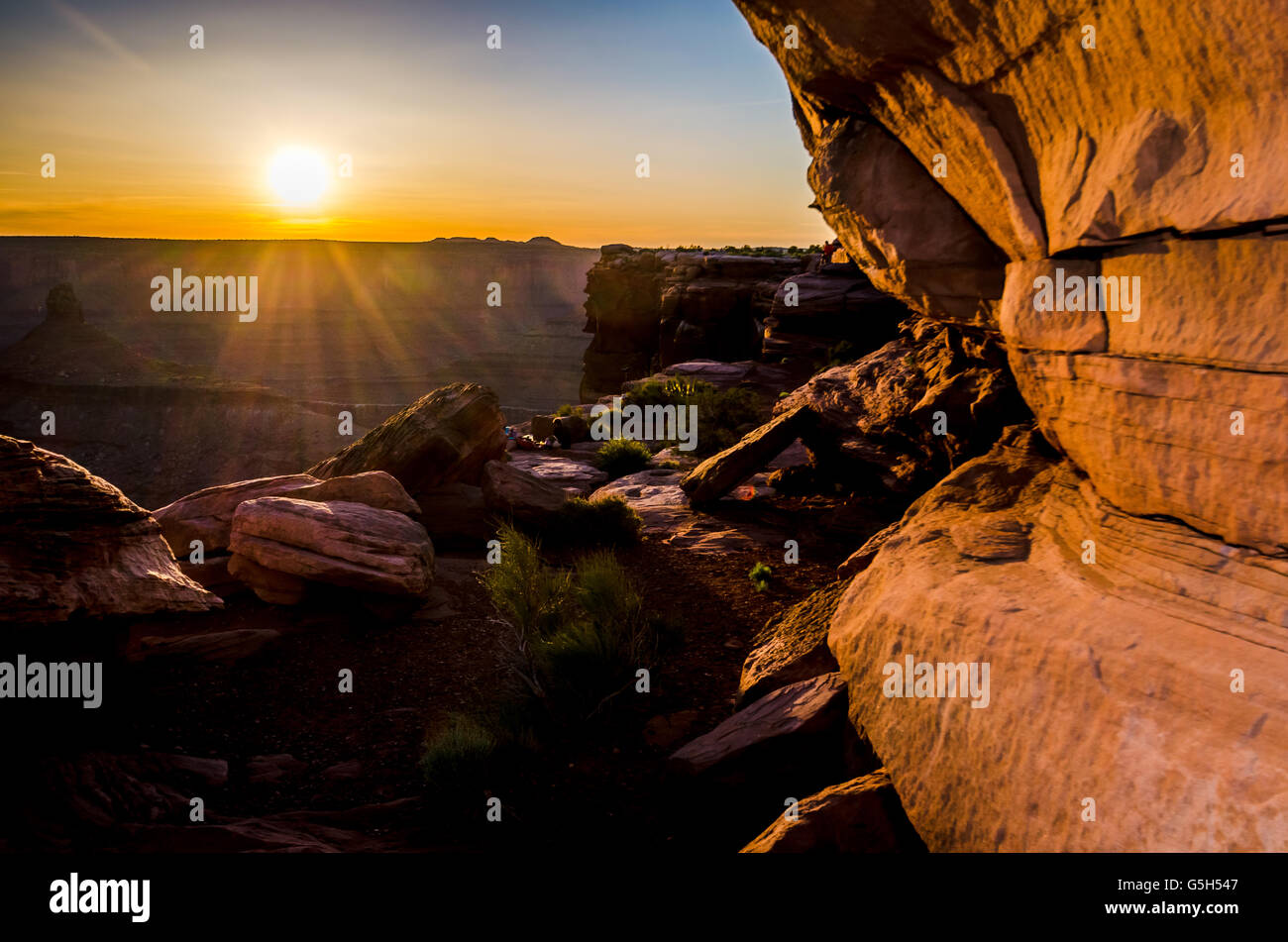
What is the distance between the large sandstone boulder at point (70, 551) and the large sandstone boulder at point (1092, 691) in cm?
526

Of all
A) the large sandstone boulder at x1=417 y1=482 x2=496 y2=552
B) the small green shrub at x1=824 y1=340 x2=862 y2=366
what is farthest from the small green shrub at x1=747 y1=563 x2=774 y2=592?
the small green shrub at x1=824 y1=340 x2=862 y2=366

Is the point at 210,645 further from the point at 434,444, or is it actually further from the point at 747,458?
the point at 747,458

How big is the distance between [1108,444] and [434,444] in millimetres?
10199

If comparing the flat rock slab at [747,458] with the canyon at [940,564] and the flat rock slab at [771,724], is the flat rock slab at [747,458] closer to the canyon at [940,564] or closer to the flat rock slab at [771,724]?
the canyon at [940,564]

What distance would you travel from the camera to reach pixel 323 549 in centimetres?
899

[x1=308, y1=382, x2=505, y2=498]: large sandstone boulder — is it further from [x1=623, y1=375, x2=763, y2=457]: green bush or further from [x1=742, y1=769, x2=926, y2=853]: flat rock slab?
[x1=742, y1=769, x2=926, y2=853]: flat rock slab

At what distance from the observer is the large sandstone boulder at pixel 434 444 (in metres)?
12.7

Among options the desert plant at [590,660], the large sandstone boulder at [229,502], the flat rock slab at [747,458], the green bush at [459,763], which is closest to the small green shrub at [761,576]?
the desert plant at [590,660]

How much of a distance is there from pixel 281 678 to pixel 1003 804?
6.69m

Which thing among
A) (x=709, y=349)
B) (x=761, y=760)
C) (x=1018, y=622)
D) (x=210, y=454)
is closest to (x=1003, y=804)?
(x=1018, y=622)

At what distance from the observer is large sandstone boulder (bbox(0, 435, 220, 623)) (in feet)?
18.0

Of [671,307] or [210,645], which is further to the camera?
[671,307]

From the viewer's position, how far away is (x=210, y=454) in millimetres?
58344

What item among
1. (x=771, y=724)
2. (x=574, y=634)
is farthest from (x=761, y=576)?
(x=771, y=724)
